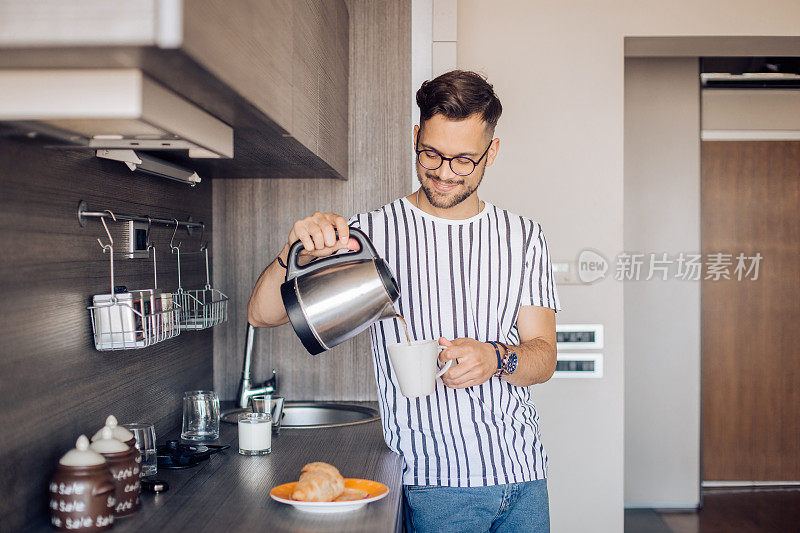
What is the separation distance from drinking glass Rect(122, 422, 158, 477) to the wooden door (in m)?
3.32

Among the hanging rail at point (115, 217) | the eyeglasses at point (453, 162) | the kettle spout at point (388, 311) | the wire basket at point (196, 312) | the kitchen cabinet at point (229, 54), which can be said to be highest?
the kitchen cabinet at point (229, 54)

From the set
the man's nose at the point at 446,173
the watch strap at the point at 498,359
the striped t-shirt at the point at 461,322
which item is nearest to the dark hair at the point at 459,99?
the man's nose at the point at 446,173

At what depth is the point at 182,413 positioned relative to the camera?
79.3 inches

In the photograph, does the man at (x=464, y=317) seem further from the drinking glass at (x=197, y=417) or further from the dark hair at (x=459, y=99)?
the drinking glass at (x=197, y=417)

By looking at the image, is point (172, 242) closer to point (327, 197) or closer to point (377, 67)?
point (327, 197)

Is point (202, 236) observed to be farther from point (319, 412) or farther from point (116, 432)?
point (116, 432)

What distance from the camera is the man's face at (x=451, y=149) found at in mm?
1642

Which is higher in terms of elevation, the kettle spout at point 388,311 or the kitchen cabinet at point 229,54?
the kitchen cabinet at point 229,54

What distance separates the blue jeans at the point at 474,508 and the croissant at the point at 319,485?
323 millimetres

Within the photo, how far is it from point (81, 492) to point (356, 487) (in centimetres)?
49

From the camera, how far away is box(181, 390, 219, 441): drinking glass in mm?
1835

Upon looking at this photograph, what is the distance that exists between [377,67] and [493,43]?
426 millimetres

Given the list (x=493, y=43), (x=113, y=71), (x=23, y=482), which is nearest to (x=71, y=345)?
(x=23, y=482)

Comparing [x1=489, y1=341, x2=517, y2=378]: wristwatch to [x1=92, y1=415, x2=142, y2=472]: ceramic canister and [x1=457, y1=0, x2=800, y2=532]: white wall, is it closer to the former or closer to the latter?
[x1=92, y1=415, x2=142, y2=472]: ceramic canister
